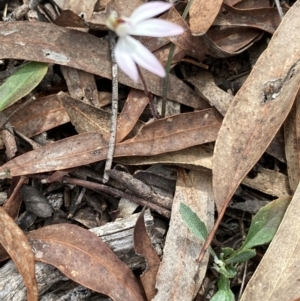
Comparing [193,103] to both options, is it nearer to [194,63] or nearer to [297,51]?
[194,63]

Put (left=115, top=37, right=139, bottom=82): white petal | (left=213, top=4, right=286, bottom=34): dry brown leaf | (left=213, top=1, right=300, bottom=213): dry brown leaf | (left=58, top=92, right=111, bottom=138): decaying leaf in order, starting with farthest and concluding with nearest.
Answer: (left=213, top=4, right=286, bottom=34): dry brown leaf
(left=58, top=92, right=111, bottom=138): decaying leaf
(left=213, top=1, right=300, bottom=213): dry brown leaf
(left=115, top=37, right=139, bottom=82): white petal

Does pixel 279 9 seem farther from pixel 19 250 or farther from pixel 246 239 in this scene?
pixel 19 250

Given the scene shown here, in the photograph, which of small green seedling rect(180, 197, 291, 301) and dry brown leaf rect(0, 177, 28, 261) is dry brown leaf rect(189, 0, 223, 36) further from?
dry brown leaf rect(0, 177, 28, 261)

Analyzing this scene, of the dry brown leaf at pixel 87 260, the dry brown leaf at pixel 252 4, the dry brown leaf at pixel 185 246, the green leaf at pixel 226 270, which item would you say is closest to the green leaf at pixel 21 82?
the dry brown leaf at pixel 87 260

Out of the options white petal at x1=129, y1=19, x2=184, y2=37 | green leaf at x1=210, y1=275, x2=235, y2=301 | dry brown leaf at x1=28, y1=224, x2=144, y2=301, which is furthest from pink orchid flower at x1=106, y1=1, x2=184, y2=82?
green leaf at x1=210, y1=275, x2=235, y2=301

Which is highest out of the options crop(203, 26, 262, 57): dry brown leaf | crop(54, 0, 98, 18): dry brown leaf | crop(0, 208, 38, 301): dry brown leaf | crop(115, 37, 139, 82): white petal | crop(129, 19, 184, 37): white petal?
crop(129, 19, 184, 37): white petal

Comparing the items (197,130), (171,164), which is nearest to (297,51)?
(197,130)
